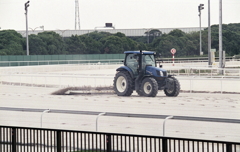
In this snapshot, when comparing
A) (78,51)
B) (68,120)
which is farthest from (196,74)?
(68,120)

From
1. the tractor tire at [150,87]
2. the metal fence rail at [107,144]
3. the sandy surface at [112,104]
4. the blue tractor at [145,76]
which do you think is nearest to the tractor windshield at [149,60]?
the blue tractor at [145,76]

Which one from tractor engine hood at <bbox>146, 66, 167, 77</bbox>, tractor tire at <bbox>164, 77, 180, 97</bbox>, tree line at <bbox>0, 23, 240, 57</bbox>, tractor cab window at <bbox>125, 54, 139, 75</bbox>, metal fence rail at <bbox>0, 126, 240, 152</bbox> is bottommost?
metal fence rail at <bbox>0, 126, 240, 152</bbox>

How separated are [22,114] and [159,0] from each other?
4.80m

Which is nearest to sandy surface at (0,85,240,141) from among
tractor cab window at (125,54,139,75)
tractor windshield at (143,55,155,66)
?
tractor cab window at (125,54,139,75)

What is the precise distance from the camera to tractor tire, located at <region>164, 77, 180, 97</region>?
9445 millimetres

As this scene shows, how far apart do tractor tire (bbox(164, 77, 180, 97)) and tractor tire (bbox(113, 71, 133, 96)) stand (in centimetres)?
79

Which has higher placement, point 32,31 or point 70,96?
A: point 32,31

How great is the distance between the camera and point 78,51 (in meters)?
9.74

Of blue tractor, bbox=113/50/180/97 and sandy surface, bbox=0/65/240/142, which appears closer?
sandy surface, bbox=0/65/240/142

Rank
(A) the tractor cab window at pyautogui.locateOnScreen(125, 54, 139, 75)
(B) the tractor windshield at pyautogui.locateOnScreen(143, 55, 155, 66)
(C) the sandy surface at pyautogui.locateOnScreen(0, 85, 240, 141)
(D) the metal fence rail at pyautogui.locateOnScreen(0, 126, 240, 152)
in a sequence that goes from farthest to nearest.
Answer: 1. (A) the tractor cab window at pyautogui.locateOnScreen(125, 54, 139, 75)
2. (B) the tractor windshield at pyautogui.locateOnScreen(143, 55, 155, 66)
3. (C) the sandy surface at pyautogui.locateOnScreen(0, 85, 240, 141)
4. (D) the metal fence rail at pyautogui.locateOnScreen(0, 126, 240, 152)

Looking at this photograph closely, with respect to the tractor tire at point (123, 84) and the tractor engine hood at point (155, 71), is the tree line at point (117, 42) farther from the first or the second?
the tractor tire at point (123, 84)

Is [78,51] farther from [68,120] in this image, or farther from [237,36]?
[237,36]

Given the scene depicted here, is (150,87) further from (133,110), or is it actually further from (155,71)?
(133,110)

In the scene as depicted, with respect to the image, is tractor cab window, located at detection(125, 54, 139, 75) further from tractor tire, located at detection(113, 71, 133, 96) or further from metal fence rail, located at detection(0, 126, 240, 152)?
metal fence rail, located at detection(0, 126, 240, 152)
